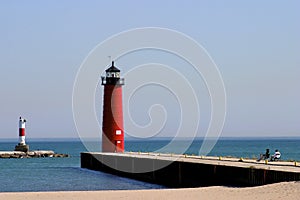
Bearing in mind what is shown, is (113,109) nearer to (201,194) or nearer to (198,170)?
(198,170)

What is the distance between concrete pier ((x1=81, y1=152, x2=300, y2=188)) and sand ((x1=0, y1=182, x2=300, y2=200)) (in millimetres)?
1220

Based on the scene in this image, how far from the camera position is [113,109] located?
54.1 m

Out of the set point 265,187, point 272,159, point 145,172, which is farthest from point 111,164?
point 265,187

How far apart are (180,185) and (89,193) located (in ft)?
31.5

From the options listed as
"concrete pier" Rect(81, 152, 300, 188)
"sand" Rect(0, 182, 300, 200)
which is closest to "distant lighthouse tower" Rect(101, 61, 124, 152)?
"concrete pier" Rect(81, 152, 300, 188)

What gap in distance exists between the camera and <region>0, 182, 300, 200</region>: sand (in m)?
25.5

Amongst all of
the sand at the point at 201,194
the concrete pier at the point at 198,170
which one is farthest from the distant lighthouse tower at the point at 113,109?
the sand at the point at 201,194

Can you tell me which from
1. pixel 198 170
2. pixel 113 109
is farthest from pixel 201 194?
pixel 113 109

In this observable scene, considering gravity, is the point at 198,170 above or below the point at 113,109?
below

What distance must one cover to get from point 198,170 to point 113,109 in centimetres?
1829

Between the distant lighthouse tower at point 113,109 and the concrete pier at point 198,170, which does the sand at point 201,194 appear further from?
the distant lighthouse tower at point 113,109

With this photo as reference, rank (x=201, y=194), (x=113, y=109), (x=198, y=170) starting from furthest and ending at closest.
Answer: (x=113, y=109)
(x=198, y=170)
(x=201, y=194)

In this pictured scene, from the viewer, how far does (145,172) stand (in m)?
45.5

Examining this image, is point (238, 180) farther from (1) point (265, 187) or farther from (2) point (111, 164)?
(2) point (111, 164)
